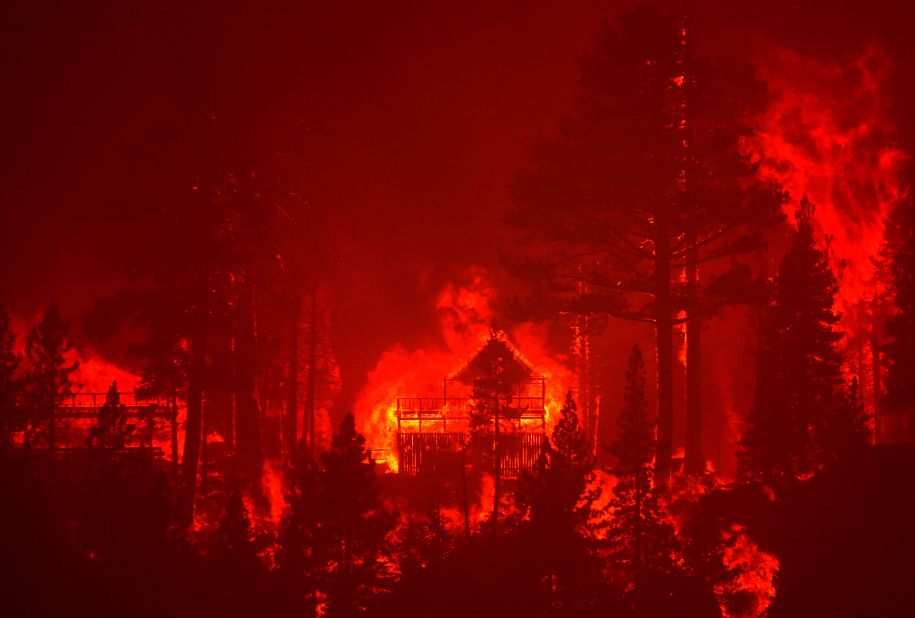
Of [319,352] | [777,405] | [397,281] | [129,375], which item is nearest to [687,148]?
[777,405]

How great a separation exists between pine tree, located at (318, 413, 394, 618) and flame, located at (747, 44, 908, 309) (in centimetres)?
2662

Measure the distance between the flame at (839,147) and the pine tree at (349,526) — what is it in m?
26.6

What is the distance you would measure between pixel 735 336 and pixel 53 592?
205ft

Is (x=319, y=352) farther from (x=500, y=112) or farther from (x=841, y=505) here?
(x=500, y=112)

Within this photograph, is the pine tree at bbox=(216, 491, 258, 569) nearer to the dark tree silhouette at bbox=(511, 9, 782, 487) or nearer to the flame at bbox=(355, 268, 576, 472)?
the dark tree silhouette at bbox=(511, 9, 782, 487)

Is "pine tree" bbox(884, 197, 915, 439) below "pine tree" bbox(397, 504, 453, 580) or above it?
above

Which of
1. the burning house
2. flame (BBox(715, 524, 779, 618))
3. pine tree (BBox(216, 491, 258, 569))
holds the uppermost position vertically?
the burning house

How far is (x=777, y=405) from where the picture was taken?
87.3 ft

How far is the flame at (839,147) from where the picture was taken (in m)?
43.6

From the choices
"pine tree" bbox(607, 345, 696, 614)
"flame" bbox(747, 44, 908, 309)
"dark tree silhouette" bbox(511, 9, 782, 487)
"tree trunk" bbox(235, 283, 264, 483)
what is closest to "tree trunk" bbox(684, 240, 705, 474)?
"dark tree silhouette" bbox(511, 9, 782, 487)

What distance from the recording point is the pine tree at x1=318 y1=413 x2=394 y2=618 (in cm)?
2083

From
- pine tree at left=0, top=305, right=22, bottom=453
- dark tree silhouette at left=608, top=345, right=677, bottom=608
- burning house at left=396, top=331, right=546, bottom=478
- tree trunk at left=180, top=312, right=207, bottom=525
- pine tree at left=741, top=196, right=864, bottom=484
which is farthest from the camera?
burning house at left=396, top=331, right=546, bottom=478

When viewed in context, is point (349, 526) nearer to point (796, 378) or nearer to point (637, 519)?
point (637, 519)

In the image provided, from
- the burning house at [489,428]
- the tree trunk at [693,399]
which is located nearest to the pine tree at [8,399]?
the burning house at [489,428]
